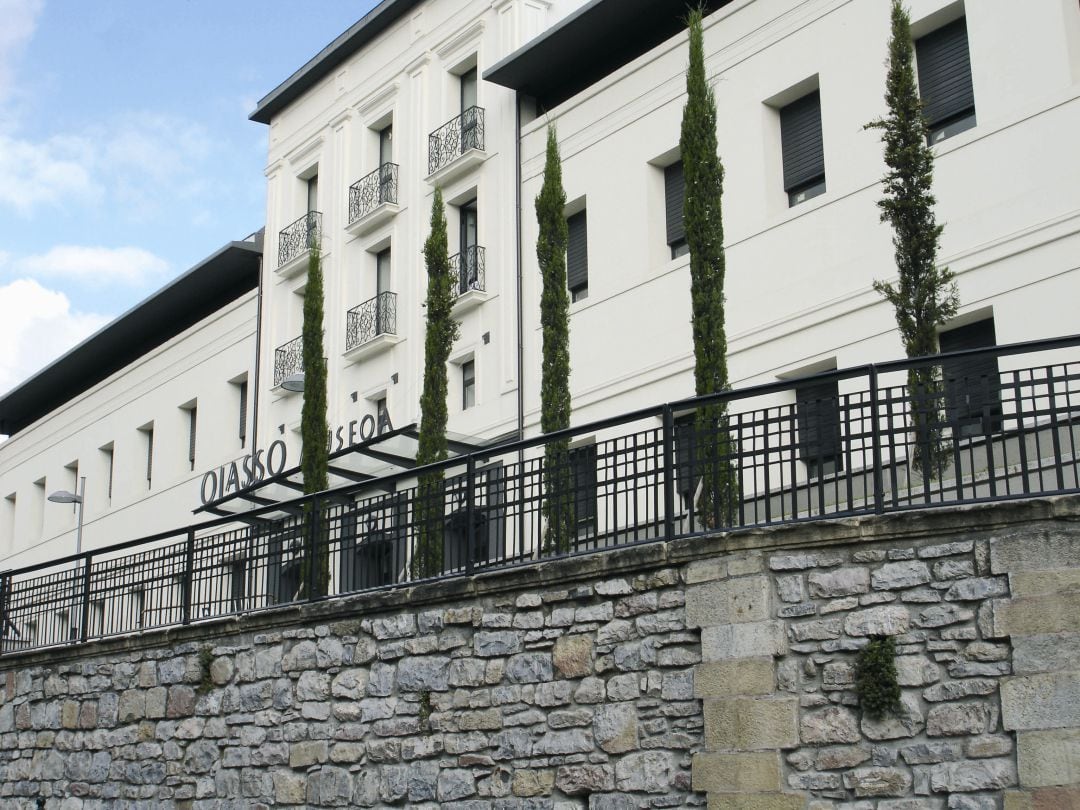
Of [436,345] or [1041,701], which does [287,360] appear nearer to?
[436,345]

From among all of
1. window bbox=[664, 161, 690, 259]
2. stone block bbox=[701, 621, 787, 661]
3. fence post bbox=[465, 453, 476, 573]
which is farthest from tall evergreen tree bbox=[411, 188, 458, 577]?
stone block bbox=[701, 621, 787, 661]

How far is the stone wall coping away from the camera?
1041cm

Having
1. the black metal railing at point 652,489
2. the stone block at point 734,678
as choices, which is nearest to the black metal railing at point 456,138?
the black metal railing at point 652,489

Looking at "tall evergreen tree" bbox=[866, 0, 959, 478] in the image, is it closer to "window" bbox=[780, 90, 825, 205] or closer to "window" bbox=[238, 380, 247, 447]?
"window" bbox=[780, 90, 825, 205]

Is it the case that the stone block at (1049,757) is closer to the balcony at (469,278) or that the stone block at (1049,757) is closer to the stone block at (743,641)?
the stone block at (743,641)

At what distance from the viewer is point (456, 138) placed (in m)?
26.6

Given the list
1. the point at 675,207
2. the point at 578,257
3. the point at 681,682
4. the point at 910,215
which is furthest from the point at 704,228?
the point at 681,682

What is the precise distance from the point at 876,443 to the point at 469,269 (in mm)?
15038

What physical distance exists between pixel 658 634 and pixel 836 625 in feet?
4.75

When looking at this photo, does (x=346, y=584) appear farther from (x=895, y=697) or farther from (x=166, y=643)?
(x=895, y=697)

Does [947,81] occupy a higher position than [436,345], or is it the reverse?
[947,81]

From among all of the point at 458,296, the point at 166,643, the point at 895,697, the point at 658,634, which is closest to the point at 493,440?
the point at 458,296

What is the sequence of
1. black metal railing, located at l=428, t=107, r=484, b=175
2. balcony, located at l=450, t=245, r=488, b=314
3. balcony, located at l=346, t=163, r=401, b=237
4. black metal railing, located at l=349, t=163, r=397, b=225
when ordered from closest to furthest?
balcony, located at l=450, t=245, r=488, b=314 → black metal railing, located at l=428, t=107, r=484, b=175 → balcony, located at l=346, t=163, r=401, b=237 → black metal railing, located at l=349, t=163, r=397, b=225

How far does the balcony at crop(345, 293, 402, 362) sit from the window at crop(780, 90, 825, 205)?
8824 millimetres
